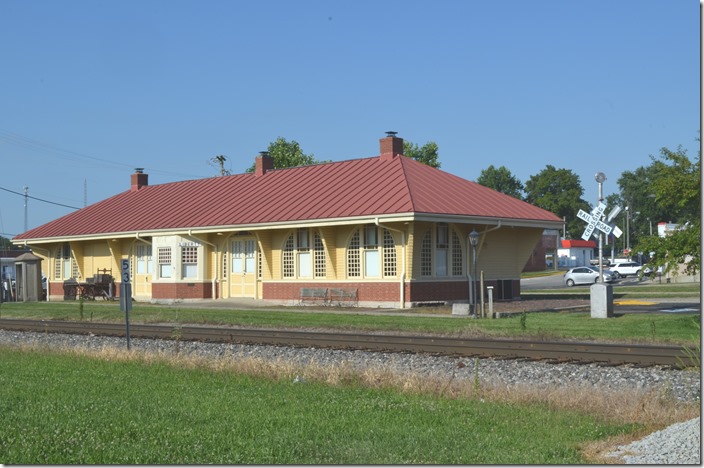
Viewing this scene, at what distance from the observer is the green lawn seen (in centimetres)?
820

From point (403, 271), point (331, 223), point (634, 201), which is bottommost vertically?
point (403, 271)

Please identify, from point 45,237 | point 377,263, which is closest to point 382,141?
point 377,263

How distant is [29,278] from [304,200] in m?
16.6

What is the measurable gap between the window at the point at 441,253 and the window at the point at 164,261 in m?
12.1

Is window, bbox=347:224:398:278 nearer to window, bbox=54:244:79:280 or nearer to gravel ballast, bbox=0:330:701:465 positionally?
gravel ballast, bbox=0:330:701:465

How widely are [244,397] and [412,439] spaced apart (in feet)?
10.4

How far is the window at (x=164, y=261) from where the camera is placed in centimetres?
3903

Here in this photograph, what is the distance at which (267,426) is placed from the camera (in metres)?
9.42

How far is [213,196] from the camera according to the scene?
4166 cm

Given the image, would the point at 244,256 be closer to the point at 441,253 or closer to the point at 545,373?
the point at 441,253

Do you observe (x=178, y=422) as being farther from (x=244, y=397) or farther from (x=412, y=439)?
(x=412, y=439)

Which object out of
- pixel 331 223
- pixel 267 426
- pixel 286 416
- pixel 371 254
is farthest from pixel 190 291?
pixel 267 426

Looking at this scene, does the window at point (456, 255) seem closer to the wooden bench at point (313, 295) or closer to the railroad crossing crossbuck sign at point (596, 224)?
the wooden bench at point (313, 295)

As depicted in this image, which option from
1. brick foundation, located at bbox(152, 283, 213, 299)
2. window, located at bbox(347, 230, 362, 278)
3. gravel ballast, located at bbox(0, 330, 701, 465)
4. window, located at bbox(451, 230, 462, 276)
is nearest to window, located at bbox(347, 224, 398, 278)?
window, located at bbox(347, 230, 362, 278)
